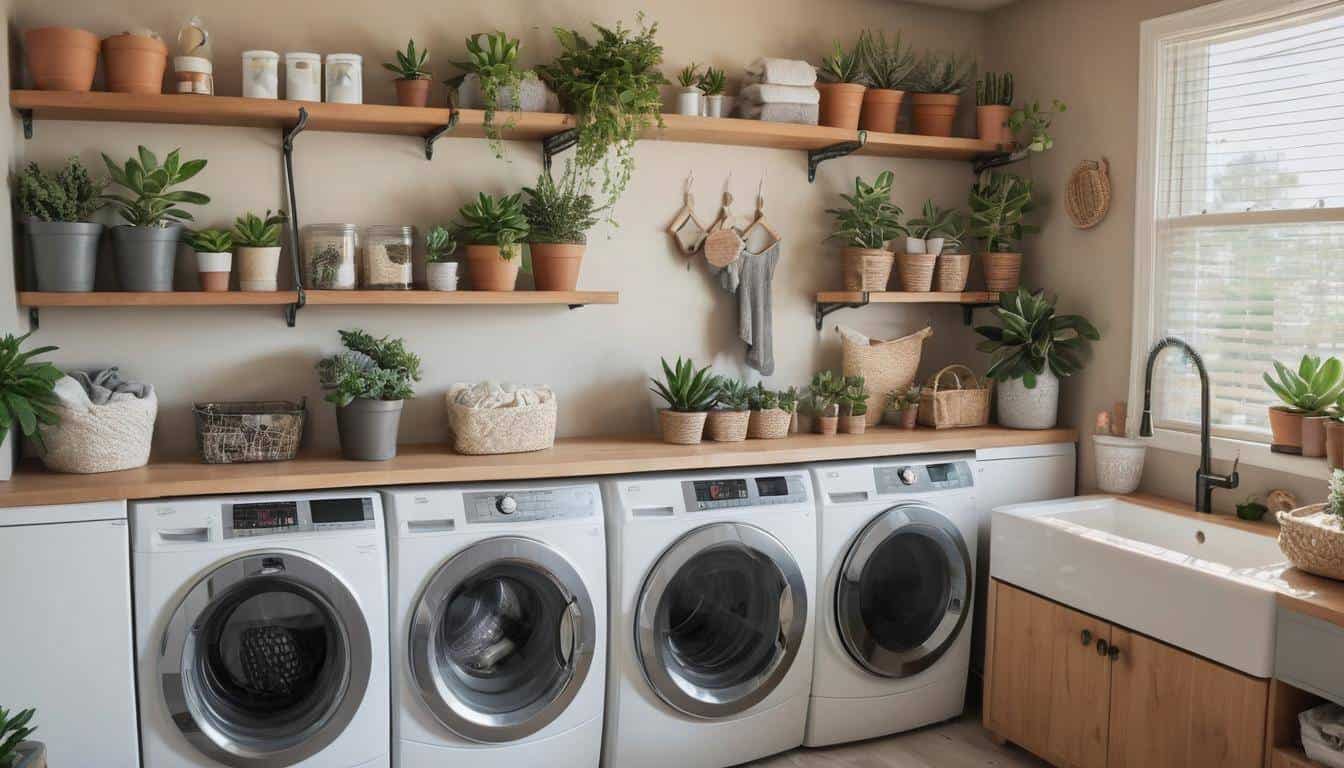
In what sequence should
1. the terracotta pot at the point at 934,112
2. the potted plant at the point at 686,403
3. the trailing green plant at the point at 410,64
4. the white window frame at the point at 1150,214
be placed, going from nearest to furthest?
the trailing green plant at the point at 410,64
the white window frame at the point at 1150,214
the potted plant at the point at 686,403
the terracotta pot at the point at 934,112

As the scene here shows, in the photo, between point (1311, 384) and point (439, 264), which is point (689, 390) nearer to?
point (439, 264)

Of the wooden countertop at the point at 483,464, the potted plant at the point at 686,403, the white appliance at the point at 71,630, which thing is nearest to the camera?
the white appliance at the point at 71,630

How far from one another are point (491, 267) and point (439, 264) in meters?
0.15

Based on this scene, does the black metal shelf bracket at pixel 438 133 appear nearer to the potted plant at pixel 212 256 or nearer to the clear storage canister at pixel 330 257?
the clear storage canister at pixel 330 257

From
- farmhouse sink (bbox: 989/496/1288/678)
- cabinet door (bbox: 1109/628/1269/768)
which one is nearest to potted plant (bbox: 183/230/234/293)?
farmhouse sink (bbox: 989/496/1288/678)

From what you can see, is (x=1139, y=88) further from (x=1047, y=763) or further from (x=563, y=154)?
(x=1047, y=763)

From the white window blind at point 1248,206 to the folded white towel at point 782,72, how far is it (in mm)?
1090

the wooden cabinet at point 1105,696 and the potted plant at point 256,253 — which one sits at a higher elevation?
the potted plant at point 256,253

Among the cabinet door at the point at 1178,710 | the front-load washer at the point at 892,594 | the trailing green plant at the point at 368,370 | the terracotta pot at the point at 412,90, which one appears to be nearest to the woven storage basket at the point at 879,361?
the front-load washer at the point at 892,594

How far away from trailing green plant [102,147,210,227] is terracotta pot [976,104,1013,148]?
2605 millimetres

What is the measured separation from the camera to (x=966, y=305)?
3.93 metres

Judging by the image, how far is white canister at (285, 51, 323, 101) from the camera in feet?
9.20

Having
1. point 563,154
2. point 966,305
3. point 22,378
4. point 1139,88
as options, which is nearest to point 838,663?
point 966,305

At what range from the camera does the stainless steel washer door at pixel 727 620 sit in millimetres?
2893
